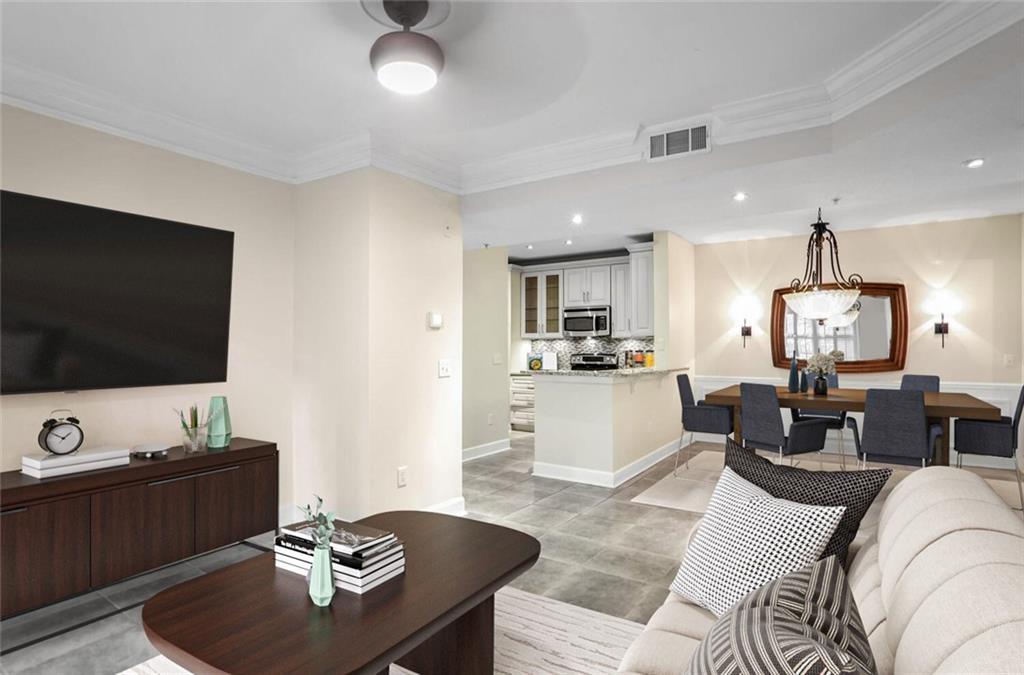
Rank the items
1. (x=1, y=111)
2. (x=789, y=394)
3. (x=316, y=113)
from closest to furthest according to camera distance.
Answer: (x=1, y=111) → (x=316, y=113) → (x=789, y=394)

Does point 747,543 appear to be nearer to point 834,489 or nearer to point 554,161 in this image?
point 834,489

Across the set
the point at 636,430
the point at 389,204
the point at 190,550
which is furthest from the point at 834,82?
the point at 190,550

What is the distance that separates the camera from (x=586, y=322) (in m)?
7.60

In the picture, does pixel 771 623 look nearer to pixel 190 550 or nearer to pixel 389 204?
pixel 190 550

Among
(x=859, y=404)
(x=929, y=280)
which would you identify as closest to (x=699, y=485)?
(x=859, y=404)

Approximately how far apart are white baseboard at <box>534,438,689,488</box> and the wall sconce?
3.33 meters

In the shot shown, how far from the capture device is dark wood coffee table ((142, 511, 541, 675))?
1.43m

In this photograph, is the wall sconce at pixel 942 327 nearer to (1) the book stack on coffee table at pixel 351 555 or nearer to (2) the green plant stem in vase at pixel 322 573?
(1) the book stack on coffee table at pixel 351 555

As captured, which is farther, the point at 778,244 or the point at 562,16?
the point at 778,244

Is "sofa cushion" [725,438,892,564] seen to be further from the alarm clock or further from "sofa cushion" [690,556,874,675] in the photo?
the alarm clock

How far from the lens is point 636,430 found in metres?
5.53

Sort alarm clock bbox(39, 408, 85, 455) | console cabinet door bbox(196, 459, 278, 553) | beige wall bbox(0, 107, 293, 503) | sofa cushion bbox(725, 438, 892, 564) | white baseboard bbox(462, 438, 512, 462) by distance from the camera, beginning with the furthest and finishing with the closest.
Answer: white baseboard bbox(462, 438, 512, 462)
console cabinet door bbox(196, 459, 278, 553)
beige wall bbox(0, 107, 293, 503)
alarm clock bbox(39, 408, 85, 455)
sofa cushion bbox(725, 438, 892, 564)

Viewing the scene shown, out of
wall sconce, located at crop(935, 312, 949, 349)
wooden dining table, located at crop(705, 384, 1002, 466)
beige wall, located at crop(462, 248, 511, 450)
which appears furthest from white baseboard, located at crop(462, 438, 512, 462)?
wall sconce, located at crop(935, 312, 949, 349)

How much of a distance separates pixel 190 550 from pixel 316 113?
2.53 meters
